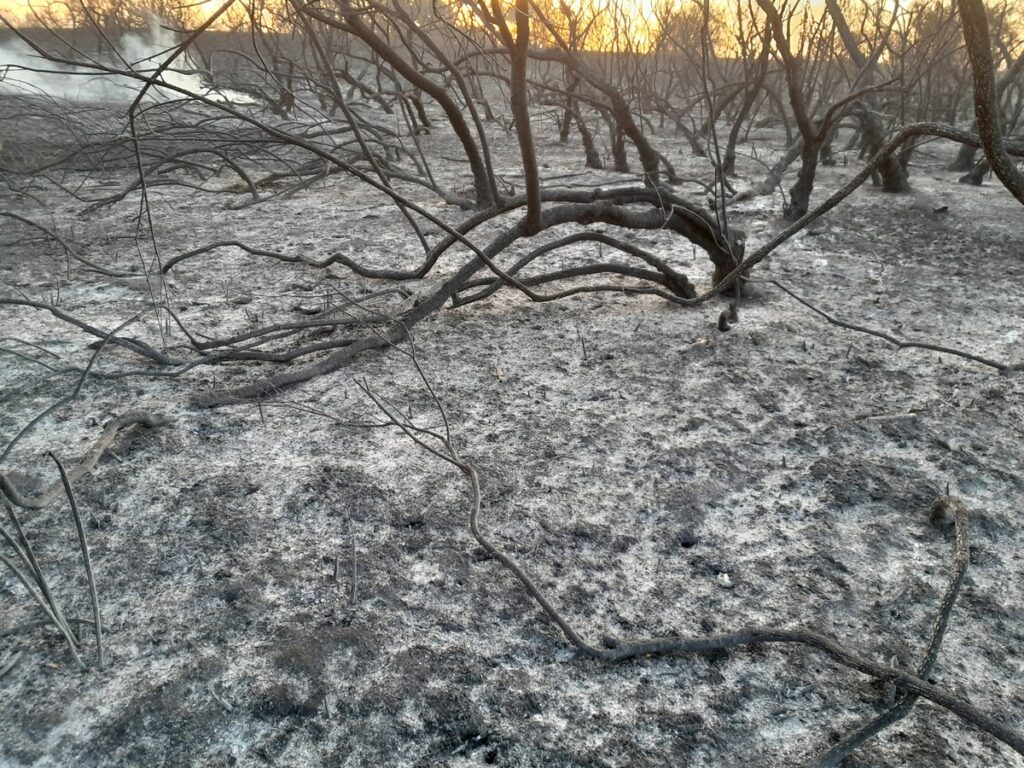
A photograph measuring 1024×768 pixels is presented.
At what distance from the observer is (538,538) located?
5.20ft

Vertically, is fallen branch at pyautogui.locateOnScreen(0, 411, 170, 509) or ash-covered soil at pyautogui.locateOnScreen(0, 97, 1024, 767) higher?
fallen branch at pyautogui.locateOnScreen(0, 411, 170, 509)

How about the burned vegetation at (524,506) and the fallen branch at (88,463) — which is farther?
the fallen branch at (88,463)

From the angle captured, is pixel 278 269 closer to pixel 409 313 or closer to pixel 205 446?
pixel 409 313

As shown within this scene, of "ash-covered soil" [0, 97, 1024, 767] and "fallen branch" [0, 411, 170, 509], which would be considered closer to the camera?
"ash-covered soil" [0, 97, 1024, 767]

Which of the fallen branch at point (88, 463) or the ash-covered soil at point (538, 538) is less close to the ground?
the fallen branch at point (88, 463)

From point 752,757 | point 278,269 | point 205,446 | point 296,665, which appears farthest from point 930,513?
point 278,269

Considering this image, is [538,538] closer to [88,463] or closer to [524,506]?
[524,506]

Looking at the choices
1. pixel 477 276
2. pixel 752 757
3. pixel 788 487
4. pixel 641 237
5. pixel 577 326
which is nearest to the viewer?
pixel 752 757

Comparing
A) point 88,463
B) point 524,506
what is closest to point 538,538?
point 524,506

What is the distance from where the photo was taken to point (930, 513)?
62.8 inches

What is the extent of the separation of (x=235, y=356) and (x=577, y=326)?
1252mm

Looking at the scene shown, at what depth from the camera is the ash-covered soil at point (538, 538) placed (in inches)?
45.3

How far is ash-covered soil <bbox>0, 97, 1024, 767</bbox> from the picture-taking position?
1.15 meters

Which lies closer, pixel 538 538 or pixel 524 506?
pixel 538 538
